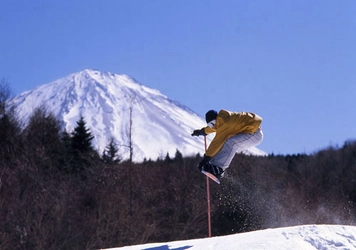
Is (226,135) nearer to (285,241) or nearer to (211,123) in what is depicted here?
(211,123)

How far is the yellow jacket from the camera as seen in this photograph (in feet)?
29.6

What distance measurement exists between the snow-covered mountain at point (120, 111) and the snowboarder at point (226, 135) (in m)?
91.4

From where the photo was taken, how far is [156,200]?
3750 centimetres

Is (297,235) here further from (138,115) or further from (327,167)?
(138,115)

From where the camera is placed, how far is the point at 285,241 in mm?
7004

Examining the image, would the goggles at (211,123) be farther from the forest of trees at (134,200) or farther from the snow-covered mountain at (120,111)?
the snow-covered mountain at (120,111)

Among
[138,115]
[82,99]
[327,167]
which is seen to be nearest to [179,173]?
[327,167]

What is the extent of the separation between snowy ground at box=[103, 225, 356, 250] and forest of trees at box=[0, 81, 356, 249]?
58.9 feet

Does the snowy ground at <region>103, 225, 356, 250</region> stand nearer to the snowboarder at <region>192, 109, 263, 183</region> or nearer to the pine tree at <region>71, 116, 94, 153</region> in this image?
the snowboarder at <region>192, 109, 263, 183</region>

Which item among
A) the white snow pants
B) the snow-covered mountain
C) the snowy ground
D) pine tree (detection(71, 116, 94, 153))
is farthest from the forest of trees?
the snow-covered mountain

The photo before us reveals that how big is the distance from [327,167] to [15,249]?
29425 millimetres

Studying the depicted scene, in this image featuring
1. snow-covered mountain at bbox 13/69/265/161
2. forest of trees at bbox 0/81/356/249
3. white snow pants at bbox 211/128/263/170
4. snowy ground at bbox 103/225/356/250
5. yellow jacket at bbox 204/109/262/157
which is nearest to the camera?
snowy ground at bbox 103/225/356/250

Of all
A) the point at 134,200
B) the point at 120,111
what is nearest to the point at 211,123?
the point at 134,200

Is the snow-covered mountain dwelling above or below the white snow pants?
above
